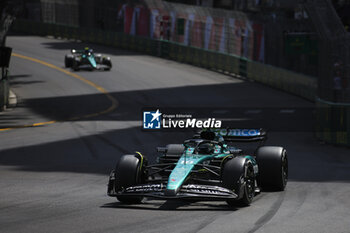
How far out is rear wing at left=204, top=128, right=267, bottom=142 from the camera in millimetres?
15711

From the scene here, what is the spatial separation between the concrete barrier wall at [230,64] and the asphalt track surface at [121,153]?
2.48ft

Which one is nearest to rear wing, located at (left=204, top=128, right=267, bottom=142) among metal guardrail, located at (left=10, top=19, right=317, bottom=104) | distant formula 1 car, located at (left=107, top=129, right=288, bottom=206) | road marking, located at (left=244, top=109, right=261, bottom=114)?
distant formula 1 car, located at (left=107, top=129, right=288, bottom=206)

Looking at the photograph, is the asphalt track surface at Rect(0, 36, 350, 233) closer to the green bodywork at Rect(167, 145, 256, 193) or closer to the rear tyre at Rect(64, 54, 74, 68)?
the green bodywork at Rect(167, 145, 256, 193)

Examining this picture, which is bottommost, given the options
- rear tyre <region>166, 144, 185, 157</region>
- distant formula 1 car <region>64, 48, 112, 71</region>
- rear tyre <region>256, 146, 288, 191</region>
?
distant formula 1 car <region>64, 48, 112, 71</region>

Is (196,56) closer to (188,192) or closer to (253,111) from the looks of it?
(253,111)

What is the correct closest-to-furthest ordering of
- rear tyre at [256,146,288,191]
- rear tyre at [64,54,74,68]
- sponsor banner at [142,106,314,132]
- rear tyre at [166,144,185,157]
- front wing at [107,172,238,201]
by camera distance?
1. front wing at [107,172,238,201]
2. rear tyre at [166,144,185,157]
3. rear tyre at [256,146,288,191]
4. sponsor banner at [142,106,314,132]
5. rear tyre at [64,54,74,68]

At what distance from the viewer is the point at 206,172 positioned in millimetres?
14094

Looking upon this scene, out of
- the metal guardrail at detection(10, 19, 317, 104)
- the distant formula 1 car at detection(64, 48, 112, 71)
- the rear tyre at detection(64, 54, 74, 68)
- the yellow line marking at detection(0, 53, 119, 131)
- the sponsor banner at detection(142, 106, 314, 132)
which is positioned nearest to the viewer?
the sponsor banner at detection(142, 106, 314, 132)

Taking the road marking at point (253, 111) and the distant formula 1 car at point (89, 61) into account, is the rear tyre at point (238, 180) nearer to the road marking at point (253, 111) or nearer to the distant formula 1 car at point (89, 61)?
the road marking at point (253, 111)

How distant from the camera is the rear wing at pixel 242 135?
51.5 ft

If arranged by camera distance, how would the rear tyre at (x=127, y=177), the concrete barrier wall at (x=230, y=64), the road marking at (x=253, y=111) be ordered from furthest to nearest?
1. the road marking at (x=253, y=111)
2. the concrete barrier wall at (x=230, y=64)
3. the rear tyre at (x=127, y=177)

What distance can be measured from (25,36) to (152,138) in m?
49.5

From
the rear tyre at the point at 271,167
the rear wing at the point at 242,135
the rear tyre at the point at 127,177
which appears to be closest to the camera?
the rear tyre at the point at 127,177

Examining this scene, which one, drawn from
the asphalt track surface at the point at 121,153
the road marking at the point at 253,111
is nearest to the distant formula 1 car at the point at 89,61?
the asphalt track surface at the point at 121,153
